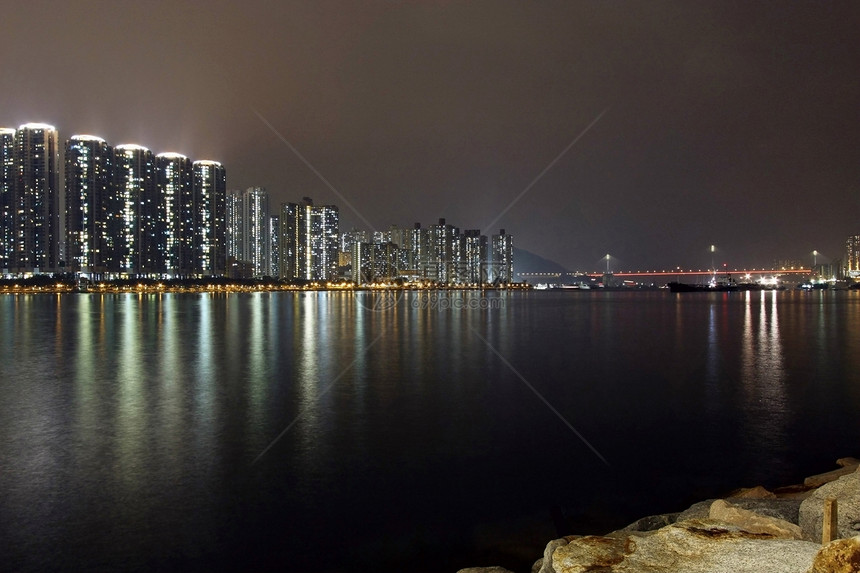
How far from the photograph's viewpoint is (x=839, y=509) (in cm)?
511

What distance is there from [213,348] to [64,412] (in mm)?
11685

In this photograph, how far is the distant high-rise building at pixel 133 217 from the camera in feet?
533

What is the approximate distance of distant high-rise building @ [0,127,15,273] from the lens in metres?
150

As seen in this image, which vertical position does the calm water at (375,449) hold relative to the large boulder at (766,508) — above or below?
below

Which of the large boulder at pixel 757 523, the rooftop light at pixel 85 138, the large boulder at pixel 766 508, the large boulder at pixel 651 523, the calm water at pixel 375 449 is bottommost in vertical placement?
the calm water at pixel 375 449

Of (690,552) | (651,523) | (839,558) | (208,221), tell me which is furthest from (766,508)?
(208,221)

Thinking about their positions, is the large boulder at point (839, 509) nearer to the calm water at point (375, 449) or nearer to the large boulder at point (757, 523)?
the large boulder at point (757, 523)

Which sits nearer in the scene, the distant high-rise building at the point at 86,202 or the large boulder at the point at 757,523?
the large boulder at the point at 757,523

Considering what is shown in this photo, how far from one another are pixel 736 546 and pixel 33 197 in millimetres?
179509

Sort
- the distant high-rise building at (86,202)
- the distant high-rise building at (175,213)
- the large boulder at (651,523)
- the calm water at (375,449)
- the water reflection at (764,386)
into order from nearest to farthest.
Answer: the large boulder at (651,523) < the calm water at (375,449) < the water reflection at (764,386) < the distant high-rise building at (86,202) < the distant high-rise building at (175,213)

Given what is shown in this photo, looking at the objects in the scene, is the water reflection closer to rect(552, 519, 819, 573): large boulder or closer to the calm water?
the calm water

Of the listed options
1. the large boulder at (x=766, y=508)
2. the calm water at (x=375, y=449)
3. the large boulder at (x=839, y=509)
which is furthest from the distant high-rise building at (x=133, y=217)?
the large boulder at (x=839, y=509)

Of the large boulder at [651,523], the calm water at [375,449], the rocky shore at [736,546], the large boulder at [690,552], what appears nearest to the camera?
the rocky shore at [736,546]

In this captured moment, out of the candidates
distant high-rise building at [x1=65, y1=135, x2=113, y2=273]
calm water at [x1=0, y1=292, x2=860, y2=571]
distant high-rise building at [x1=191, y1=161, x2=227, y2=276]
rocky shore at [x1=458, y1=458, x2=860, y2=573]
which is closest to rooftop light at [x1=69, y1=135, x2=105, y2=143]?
distant high-rise building at [x1=65, y1=135, x2=113, y2=273]
